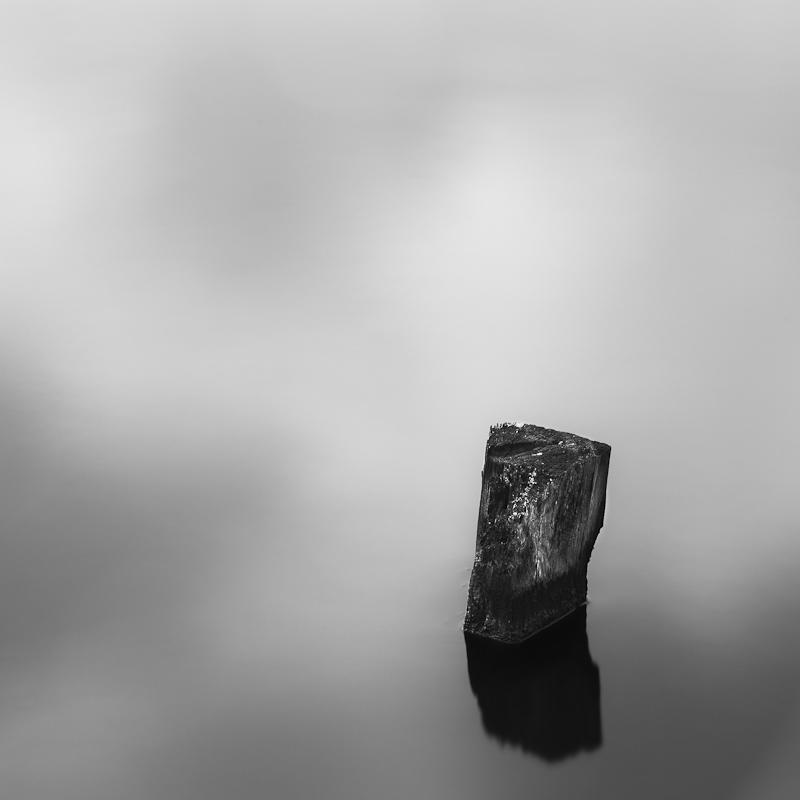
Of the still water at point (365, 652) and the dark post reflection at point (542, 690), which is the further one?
the dark post reflection at point (542, 690)

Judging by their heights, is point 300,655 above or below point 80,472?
below

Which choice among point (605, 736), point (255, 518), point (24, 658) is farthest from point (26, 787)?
point (255, 518)

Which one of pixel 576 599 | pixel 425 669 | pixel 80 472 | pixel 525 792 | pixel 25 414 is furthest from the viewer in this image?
pixel 25 414

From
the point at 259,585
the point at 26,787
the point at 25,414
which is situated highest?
the point at 25,414

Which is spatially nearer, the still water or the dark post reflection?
the still water

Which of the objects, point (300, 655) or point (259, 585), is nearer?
point (300, 655)

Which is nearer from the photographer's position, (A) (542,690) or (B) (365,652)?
(A) (542,690)

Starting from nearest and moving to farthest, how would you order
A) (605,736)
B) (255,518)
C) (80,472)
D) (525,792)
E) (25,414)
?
(525,792), (605,736), (255,518), (80,472), (25,414)

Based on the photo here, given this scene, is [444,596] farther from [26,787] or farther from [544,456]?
[26,787]
